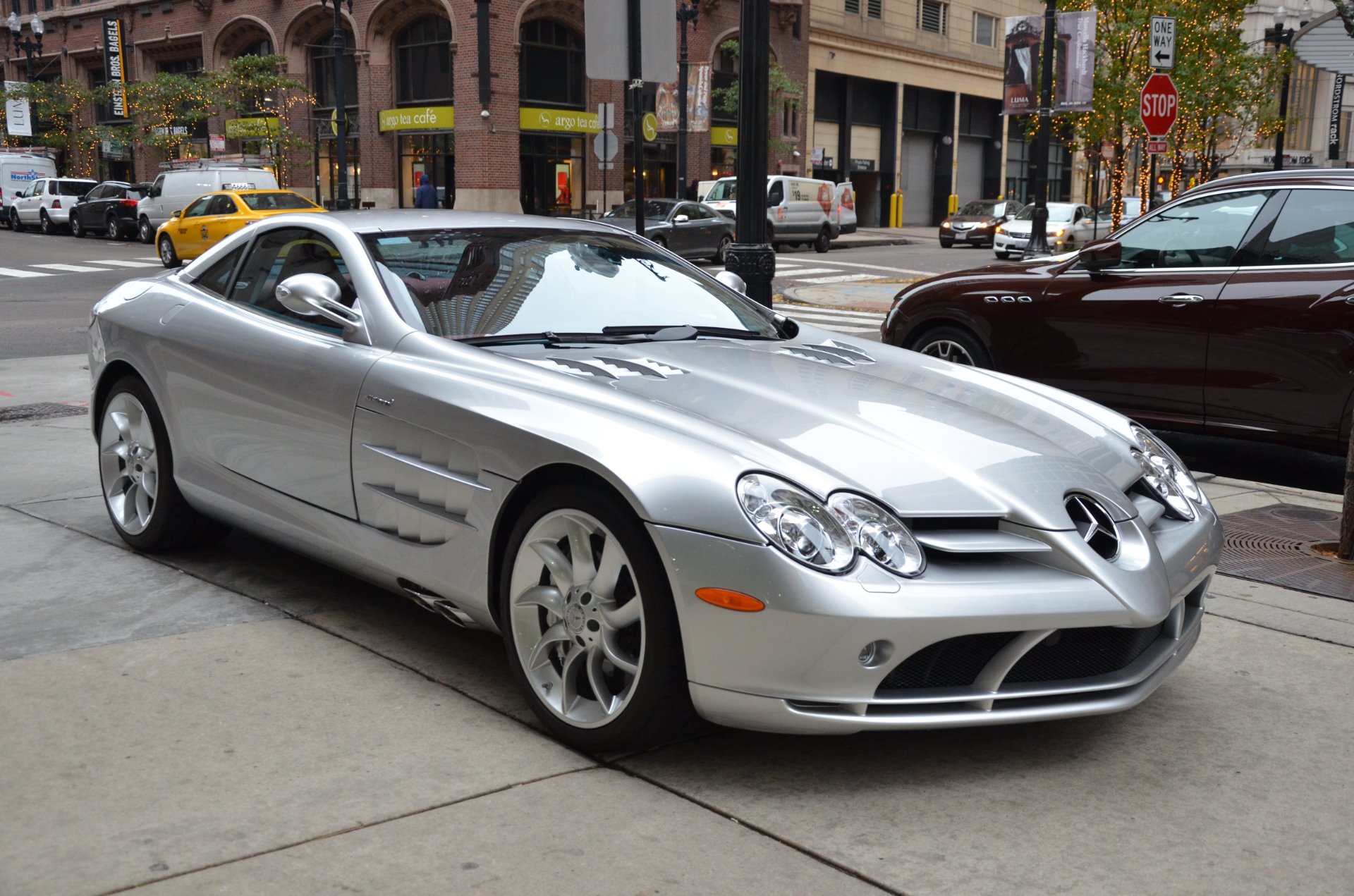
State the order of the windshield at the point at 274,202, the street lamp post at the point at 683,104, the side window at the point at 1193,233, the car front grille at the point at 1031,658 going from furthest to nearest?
the street lamp post at the point at 683,104 → the windshield at the point at 274,202 → the side window at the point at 1193,233 → the car front grille at the point at 1031,658

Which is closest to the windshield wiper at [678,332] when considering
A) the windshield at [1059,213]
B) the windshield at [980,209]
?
the windshield at [1059,213]

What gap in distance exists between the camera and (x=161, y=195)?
35.7 meters

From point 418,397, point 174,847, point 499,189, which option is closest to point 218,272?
point 418,397

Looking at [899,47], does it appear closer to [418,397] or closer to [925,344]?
[925,344]

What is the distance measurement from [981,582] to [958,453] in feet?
1.55

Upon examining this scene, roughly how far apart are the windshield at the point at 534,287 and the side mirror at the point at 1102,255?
11.3 feet

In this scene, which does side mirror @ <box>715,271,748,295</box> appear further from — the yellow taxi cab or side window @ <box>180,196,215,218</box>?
side window @ <box>180,196,215,218</box>

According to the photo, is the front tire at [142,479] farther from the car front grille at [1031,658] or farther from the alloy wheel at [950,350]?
the alloy wheel at [950,350]

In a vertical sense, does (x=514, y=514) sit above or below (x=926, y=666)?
above

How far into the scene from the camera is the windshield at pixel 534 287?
173 inches

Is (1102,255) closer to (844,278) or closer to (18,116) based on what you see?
(844,278)

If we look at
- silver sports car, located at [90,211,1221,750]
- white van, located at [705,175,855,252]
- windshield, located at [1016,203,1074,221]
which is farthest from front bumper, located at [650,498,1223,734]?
windshield, located at [1016,203,1074,221]

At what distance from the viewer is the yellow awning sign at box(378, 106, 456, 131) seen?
4319 centimetres

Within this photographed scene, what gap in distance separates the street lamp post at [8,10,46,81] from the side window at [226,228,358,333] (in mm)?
60768
